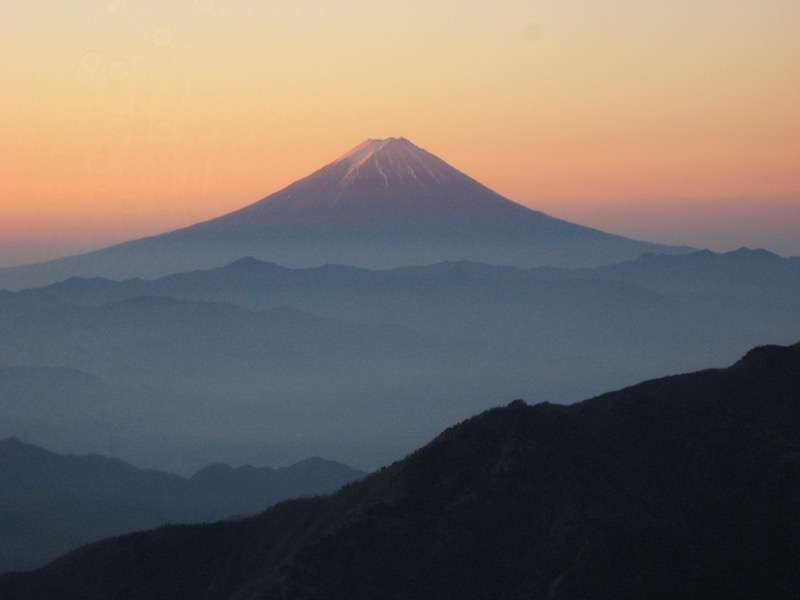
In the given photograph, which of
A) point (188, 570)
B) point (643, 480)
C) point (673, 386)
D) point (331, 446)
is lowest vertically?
point (331, 446)

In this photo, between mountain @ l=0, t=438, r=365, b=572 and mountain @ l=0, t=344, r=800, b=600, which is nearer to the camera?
mountain @ l=0, t=344, r=800, b=600

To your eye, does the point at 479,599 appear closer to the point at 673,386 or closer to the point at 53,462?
the point at 673,386

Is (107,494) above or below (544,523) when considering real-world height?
below

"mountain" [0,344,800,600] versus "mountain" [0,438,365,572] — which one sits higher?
"mountain" [0,344,800,600]

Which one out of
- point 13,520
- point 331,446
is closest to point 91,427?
point 331,446
